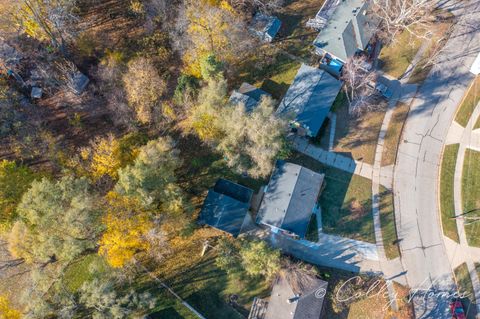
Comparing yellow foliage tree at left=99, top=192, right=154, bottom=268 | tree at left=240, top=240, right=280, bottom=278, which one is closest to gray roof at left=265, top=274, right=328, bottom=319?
tree at left=240, top=240, right=280, bottom=278

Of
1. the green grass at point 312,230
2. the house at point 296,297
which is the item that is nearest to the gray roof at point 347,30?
the green grass at point 312,230

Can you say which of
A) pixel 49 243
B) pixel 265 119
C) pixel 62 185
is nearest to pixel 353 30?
pixel 265 119

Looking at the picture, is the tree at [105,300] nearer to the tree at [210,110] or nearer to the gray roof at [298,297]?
the gray roof at [298,297]

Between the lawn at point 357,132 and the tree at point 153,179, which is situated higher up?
the lawn at point 357,132

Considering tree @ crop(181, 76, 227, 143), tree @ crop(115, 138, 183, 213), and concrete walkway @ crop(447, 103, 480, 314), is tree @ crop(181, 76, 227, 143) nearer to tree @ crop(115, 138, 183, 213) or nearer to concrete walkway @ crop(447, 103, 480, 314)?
tree @ crop(115, 138, 183, 213)

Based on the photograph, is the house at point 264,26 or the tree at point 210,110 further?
the house at point 264,26

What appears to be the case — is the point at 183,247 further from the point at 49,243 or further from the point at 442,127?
the point at 442,127
